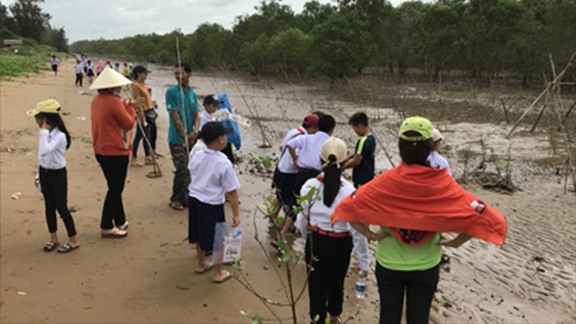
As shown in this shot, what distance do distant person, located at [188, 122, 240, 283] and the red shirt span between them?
1137 millimetres

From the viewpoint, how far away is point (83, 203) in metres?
5.48

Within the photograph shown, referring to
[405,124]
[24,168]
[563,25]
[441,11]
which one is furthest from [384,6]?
[405,124]

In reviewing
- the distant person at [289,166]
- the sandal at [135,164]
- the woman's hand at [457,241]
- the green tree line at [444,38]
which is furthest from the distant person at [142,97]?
the green tree line at [444,38]

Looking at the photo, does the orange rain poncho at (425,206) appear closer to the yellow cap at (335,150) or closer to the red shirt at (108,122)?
the yellow cap at (335,150)

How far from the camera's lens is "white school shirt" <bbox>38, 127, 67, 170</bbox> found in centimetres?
365

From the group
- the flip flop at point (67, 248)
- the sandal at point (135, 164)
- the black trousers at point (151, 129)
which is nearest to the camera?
the flip flop at point (67, 248)

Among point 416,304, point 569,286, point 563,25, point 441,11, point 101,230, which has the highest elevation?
Answer: point 441,11

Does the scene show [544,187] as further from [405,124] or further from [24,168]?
[24,168]

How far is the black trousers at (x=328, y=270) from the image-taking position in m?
2.60

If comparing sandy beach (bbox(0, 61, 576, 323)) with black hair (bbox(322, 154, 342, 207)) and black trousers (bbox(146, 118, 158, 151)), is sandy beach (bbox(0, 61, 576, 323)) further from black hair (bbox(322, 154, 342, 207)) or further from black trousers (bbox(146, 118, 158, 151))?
black hair (bbox(322, 154, 342, 207))

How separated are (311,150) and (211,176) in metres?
1.12

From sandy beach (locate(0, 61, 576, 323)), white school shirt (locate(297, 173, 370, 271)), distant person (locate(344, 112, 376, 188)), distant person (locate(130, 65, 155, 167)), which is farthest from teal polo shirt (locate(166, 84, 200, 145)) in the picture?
white school shirt (locate(297, 173, 370, 271))

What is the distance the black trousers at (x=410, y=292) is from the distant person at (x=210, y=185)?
159 centimetres

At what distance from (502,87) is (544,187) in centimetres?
2236
